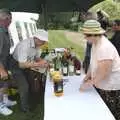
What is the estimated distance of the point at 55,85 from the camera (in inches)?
149

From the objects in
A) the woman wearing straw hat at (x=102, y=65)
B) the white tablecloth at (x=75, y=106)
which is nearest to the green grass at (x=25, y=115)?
the white tablecloth at (x=75, y=106)

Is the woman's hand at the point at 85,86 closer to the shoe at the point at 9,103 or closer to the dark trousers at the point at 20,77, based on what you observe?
the dark trousers at the point at 20,77

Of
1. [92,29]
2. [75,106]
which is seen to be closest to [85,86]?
[75,106]

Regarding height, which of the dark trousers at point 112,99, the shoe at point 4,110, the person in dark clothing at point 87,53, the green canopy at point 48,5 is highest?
the green canopy at point 48,5

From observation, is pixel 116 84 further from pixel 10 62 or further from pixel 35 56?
pixel 10 62

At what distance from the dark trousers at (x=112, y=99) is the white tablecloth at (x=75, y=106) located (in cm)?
13

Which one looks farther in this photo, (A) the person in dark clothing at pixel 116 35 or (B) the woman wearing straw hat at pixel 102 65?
(A) the person in dark clothing at pixel 116 35

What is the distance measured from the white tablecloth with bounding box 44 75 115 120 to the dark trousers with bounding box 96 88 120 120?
0.13 meters

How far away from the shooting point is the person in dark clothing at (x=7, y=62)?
205 inches

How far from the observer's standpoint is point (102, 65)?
11.9ft

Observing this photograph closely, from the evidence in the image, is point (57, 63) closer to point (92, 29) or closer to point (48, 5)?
point (92, 29)

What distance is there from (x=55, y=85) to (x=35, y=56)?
151 centimetres

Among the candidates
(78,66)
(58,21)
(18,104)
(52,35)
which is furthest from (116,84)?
(52,35)

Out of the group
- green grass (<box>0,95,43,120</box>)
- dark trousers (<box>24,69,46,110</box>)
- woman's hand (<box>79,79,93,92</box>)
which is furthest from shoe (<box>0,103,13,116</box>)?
woman's hand (<box>79,79,93,92</box>)
